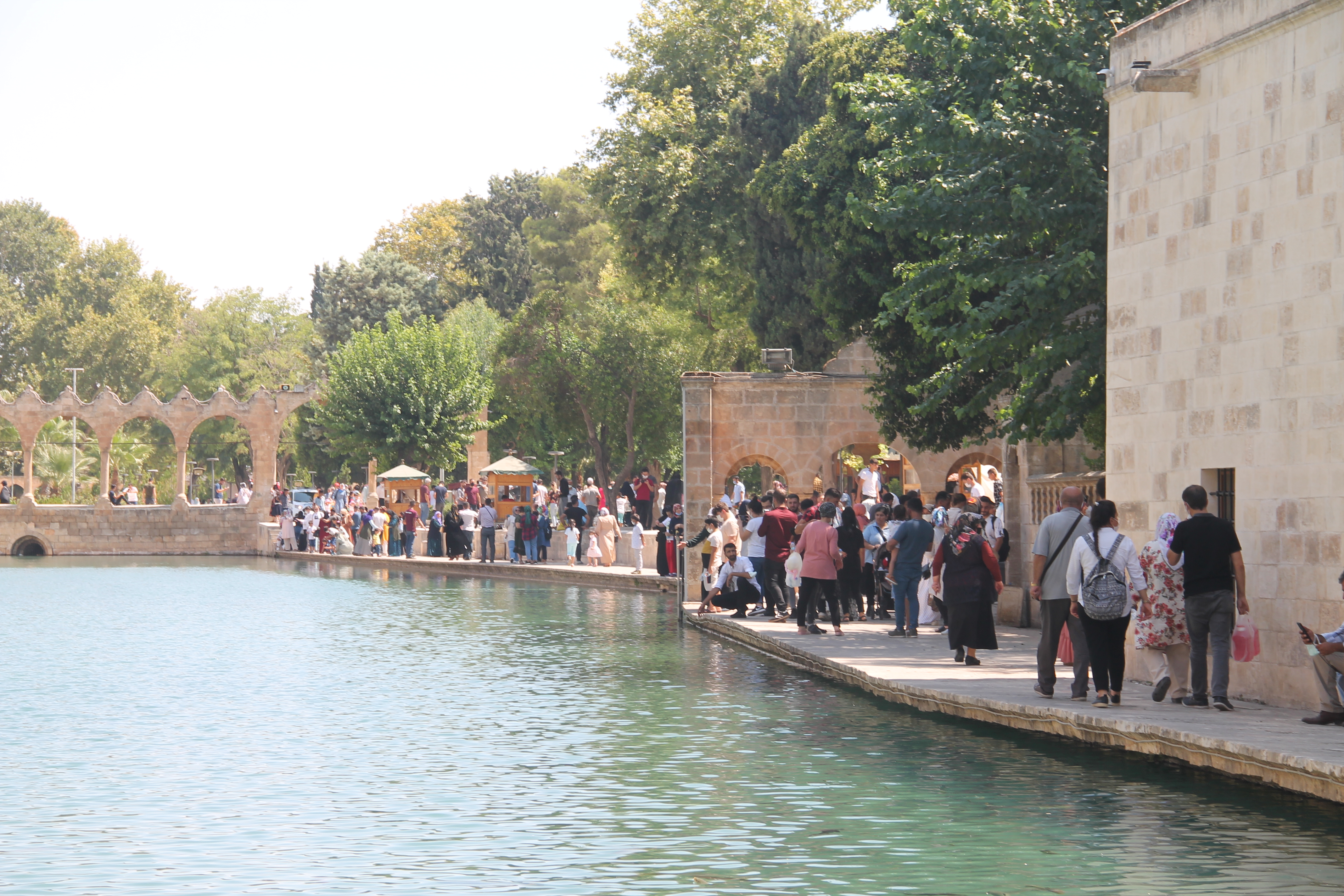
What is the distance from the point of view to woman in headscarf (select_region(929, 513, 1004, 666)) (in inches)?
563

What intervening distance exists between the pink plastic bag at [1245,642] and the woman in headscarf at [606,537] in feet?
74.1

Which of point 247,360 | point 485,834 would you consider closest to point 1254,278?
point 485,834

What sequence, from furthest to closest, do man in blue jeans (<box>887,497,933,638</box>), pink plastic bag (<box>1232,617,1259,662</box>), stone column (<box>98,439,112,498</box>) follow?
1. stone column (<box>98,439,112,498</box>)
2. man in blue jeans (<box>887,497,933,638</box>)
3. pink plastic bag (<box>1232,617,1259,662</box>)

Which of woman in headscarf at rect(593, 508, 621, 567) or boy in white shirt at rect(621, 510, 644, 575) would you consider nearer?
boy in white shirt at rect(621, 510, 644, 575)

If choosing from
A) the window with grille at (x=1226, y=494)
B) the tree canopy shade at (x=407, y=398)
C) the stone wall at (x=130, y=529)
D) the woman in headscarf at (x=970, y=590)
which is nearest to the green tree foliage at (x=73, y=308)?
the tree canopy shade at (x=407, y=398)

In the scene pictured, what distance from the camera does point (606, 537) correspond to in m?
33.8

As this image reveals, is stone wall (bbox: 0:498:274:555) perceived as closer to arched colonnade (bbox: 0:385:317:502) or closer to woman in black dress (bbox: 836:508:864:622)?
arched colonnade (bbox: 0:385:317:502)

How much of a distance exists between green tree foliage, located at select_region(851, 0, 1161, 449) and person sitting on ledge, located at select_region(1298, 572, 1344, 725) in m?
6.87

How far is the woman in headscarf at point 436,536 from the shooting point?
131 ft

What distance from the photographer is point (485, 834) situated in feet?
29.0

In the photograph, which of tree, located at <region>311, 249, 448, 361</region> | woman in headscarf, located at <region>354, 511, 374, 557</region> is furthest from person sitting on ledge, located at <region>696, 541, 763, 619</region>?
tree, located at <region>311, 249, 448, 361</region>

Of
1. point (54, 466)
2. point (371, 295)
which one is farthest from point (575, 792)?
point (371, 295)

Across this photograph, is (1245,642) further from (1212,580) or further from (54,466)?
(54,466)

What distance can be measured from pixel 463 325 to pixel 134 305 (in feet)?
80.9
